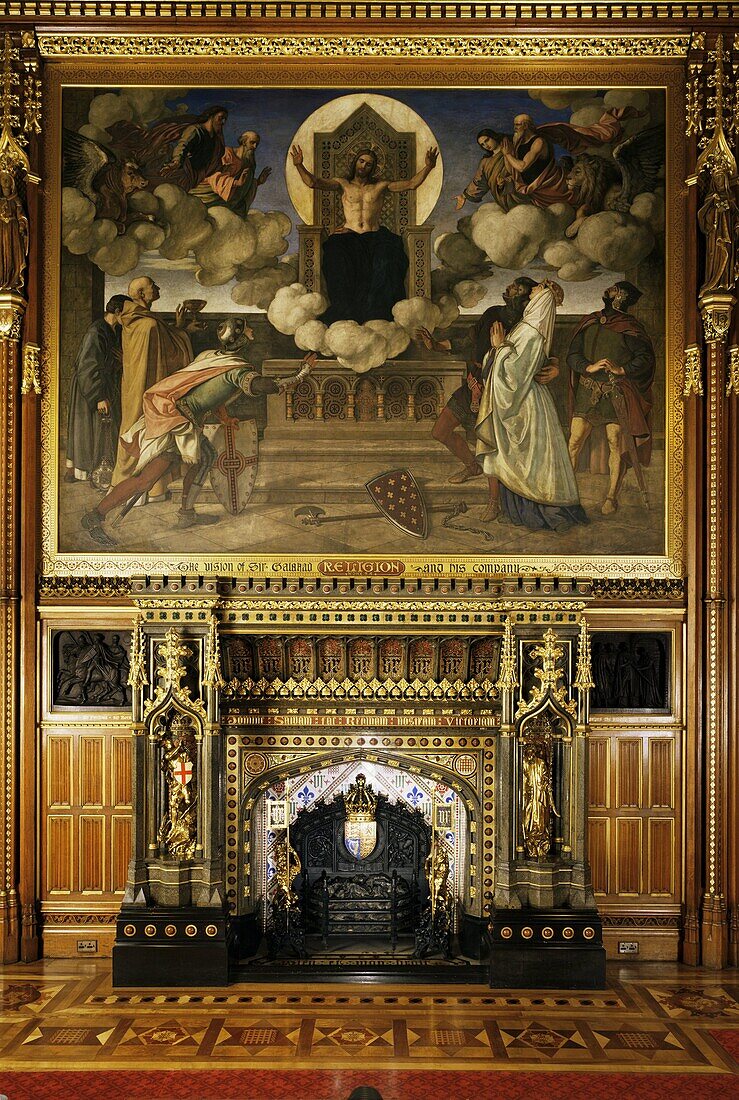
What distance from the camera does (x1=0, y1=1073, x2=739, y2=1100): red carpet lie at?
6.70 m

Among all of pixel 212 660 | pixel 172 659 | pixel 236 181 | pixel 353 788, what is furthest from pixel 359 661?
pixel 236 181

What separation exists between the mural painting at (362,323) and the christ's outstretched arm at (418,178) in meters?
0.02

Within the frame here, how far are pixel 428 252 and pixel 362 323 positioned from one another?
99 centimetres

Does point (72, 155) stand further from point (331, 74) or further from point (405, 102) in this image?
point (405, 102)

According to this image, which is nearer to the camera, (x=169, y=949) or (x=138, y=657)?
(x=169, y=949)

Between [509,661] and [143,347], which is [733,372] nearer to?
[509,661]

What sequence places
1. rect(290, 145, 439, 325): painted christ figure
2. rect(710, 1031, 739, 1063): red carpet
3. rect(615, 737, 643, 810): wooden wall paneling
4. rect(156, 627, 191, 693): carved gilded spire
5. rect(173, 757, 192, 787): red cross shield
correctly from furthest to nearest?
rect(290, 145, 439, 325): painted christ figure, rect(615, 737, 643, 810): wooden wall paneling, rect(173, 757, 192, 787): red cross shield, rect(156, 627, 191, 693): carved gilded spire, rect(710, 1031, 739, 1063): red carpet

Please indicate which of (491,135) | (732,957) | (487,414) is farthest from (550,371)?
(732,957)

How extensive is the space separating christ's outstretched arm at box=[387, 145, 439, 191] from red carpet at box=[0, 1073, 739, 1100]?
8.00m

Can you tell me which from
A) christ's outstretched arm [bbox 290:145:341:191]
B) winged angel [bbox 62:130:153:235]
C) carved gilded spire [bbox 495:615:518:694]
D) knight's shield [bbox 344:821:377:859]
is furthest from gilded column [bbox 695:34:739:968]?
winged angel [bbox 62:130:153:235]

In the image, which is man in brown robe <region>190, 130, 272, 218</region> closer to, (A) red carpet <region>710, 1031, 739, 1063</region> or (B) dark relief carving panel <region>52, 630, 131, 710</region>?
(B) dark relief carving panel <region>52, 630, 131, 710</region>

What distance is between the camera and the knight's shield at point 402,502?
9.73m

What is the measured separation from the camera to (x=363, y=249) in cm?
993

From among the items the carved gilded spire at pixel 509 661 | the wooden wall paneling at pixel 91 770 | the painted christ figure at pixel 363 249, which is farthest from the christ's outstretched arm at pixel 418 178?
the wooden wall paneling at pixel 91 770
